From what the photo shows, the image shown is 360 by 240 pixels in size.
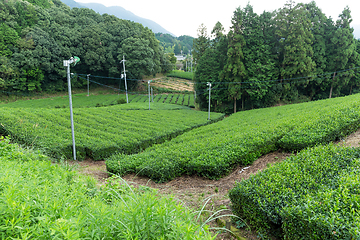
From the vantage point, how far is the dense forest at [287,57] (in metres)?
25.9

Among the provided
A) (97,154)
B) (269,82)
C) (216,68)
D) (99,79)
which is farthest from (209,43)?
(97,154)

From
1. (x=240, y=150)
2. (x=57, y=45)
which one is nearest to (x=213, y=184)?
(x=240, y=150)

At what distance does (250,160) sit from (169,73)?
64262mm

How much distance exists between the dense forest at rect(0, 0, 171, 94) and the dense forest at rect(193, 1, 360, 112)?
21281 millimetres

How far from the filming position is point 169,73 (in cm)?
6794

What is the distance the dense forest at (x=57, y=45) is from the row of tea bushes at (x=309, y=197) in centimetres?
3813

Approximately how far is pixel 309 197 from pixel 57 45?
42.7 m

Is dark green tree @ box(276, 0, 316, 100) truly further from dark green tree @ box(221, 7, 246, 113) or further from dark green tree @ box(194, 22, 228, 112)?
dark green tree @ box(194, 22, 228, 112)

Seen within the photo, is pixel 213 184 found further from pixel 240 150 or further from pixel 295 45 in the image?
pixel 295 45

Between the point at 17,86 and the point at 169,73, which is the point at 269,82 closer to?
the point at 17,86

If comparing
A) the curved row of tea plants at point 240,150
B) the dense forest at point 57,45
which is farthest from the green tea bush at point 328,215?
the dense forest at point 57,45

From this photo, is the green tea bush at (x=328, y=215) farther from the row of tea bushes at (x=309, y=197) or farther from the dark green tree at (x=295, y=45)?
the dark green tree at (x=295, y=45)

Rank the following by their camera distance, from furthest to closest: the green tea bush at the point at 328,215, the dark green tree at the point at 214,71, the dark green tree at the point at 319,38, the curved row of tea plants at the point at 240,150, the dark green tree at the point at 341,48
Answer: the dark green tree at the point at 214,71
the dark green tree at the point at 319,38
the dark green tree at the point at 341,48
the curved row of tea plants at the point at 240,150
the green tea bush at the point at 328,215

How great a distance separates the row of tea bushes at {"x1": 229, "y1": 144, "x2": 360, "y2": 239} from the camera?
2643 millimetres
